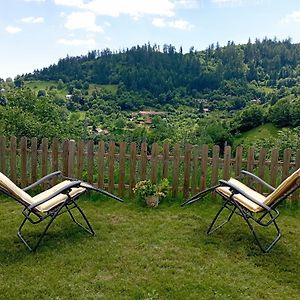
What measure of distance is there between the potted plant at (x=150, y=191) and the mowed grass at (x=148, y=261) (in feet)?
1.43

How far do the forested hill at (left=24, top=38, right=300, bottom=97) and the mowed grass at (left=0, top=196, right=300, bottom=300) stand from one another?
8251 cm

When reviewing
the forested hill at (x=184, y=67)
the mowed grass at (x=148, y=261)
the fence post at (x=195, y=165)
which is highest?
the forested hill at (x=184, y=67)

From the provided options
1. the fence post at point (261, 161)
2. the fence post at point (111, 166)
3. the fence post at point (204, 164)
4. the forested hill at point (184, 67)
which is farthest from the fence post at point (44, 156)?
the forested hill at point (184, 67)

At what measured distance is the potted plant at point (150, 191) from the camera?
6156 millimetres

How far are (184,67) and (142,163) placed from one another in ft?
310

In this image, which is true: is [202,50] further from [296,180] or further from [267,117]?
[296,180]

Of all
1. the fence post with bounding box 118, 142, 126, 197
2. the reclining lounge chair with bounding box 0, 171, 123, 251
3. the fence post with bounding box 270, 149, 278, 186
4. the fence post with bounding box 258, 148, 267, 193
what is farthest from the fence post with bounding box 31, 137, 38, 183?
the fence post with bounding box 270, 149, 278, 186

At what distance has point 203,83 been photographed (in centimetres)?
9056

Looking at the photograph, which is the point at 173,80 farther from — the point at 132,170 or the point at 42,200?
the point at 42,200

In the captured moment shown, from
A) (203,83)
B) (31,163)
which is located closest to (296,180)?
(31,163)

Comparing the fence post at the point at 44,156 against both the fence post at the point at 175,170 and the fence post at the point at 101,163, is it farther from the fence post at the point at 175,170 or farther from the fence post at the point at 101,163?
the fence post at the point at 175,170

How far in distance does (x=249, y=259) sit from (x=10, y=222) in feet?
10.3

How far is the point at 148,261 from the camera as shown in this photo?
4262mm

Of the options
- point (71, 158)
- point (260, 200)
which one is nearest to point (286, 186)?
point (260, 200)
